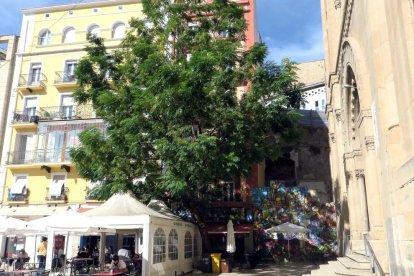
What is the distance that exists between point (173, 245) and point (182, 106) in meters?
6.24

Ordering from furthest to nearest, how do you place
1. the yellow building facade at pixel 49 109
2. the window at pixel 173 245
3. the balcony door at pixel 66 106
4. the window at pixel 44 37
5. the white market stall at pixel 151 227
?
the window at pixel 44 37
the balcony door at pixel 66 106
the yellow building facade at pixel 49 109
the window at pixel 173 245
the white market stall at pixel 151 227

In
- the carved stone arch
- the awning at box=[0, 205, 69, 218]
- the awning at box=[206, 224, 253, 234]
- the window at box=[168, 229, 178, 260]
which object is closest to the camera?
the carved stone arch

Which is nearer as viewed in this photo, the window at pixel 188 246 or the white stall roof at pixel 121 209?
the white stall roof at pixel 121 209

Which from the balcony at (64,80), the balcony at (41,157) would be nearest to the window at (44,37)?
the balcony at (64,80)

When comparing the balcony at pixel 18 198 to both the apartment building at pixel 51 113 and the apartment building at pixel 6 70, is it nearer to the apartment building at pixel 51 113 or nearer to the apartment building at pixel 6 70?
the apartment building at pixel 51 113

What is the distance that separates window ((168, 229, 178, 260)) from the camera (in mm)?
17125

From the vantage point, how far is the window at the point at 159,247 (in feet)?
50.4

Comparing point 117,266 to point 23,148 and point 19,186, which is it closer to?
point 19,186

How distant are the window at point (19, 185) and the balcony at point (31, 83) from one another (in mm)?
6642

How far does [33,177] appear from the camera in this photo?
93.2 feet

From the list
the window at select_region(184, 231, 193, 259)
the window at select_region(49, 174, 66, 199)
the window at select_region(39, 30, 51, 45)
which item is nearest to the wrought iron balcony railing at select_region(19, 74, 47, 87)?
the window at select_region(39, 30, 51, 45)

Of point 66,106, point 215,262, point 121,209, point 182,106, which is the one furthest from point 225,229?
point 66,106

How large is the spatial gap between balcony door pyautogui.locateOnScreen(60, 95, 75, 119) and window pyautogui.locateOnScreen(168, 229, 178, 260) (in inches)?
599

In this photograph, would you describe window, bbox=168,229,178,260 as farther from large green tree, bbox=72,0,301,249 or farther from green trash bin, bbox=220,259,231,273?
green trash bin, bbox=220,259,231,273
